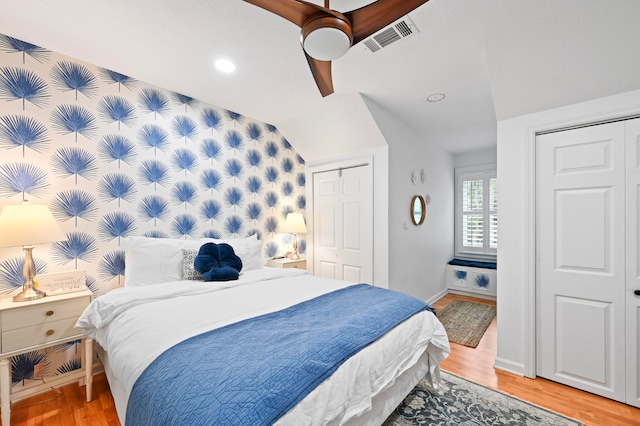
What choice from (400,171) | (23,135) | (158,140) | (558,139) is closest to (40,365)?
(23,135)

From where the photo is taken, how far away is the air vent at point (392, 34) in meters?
1.77

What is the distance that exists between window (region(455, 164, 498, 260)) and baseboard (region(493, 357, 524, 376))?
2820 mm

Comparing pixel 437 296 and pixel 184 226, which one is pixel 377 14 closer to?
pixel 184 226

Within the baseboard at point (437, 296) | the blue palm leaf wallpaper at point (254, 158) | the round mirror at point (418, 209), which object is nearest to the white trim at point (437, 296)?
the baseboard at point (437, 296)

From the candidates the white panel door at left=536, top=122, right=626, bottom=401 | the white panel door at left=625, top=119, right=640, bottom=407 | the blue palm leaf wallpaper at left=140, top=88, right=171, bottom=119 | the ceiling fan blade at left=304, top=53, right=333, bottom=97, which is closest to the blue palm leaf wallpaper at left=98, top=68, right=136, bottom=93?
the blue palm leaf wallpaper at left=140, top=88, right=171, bottom=119

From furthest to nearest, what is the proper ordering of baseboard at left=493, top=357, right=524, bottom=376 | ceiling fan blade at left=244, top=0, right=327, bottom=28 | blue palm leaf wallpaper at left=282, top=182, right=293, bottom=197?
1. blue palm leaf wallpaper at left=282, top=182, right=293, bottom=197
2. baseboard at left=493, top=357, right=524, bottom=376
3. ceiling fan blade at left=244, top=0, right=327, bottom=28

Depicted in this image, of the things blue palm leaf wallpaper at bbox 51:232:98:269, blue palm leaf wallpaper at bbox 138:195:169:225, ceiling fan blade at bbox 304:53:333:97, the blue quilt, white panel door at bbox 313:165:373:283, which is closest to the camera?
the blue quilt

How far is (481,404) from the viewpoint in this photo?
1923 millimetres

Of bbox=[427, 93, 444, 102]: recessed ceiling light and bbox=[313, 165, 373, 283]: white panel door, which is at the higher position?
bbox=[427, 93, 444, 102]: recessed ceiling light

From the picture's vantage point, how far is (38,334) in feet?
5.89

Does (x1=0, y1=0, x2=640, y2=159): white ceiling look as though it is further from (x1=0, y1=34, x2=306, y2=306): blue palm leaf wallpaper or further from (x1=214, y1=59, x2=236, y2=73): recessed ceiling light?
(x1=0, y1=34, x2=306, y2=306): blue palm leaf wallpaper

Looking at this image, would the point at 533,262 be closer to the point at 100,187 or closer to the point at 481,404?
the point at 481,404

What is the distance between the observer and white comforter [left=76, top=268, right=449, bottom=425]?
1.16 meters

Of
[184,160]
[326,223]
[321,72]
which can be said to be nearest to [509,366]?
[326,223]
